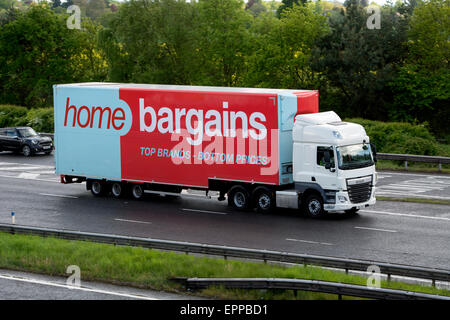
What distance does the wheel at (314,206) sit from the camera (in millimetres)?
23156

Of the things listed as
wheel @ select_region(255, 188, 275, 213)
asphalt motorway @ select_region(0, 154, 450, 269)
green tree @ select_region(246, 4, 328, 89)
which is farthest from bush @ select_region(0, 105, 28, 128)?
wheel @ select_region(255, 188, 275, 213)

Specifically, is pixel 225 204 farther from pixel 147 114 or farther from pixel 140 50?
pixel 140 50

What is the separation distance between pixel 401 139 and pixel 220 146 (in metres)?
17.0

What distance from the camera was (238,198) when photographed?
2462 cm

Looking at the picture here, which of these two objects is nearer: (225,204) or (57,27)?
(225,204)

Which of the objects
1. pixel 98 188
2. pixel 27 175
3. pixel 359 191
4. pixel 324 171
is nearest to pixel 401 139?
pixel 359 191

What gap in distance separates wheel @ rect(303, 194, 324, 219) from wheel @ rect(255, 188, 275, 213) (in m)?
1.16

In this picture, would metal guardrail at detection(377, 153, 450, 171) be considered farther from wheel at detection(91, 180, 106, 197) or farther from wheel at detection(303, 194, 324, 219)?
wheel at detection(91, 180, 106, 197)

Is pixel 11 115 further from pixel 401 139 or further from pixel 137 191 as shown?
pixel 137 191

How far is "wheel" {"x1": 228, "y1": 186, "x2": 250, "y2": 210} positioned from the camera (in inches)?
961

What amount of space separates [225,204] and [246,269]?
35.5ft

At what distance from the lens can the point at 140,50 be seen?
56.6 metres
